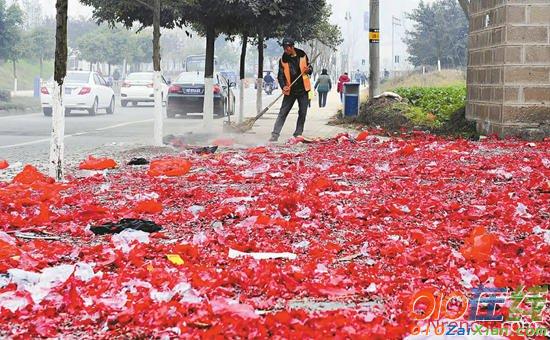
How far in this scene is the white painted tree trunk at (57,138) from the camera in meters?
10.8

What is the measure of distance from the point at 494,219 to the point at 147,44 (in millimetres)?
86608

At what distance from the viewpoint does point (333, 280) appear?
5043 millimetres

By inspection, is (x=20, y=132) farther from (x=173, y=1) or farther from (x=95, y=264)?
(x=95, y=264)

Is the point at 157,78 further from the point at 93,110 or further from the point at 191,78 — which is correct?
the point at 93,110

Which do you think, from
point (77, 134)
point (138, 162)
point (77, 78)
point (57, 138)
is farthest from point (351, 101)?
point (57, 138)

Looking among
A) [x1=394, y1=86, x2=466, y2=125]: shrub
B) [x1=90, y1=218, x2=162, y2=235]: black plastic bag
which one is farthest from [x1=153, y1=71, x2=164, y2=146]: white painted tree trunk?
[x1=90, y1=218, x2=162, y2=235]: black plastic bag

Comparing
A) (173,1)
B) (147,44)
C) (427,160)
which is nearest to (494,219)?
(427,160)

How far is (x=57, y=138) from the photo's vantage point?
430 inches

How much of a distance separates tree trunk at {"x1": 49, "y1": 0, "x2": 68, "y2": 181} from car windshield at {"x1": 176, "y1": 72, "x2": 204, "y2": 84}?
1859 centimetres

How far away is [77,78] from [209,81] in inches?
→ 513

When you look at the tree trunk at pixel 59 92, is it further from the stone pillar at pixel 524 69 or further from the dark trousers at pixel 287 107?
the stone pillar at pixel 524 69

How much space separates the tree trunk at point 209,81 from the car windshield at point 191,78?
9128 mm

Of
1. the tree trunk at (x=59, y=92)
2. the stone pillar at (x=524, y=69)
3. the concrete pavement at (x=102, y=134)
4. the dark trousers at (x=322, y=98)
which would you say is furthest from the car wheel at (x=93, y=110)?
the tree trunk at (x=59, y=92)

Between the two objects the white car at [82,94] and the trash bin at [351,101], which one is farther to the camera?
the white car at [82,94]
